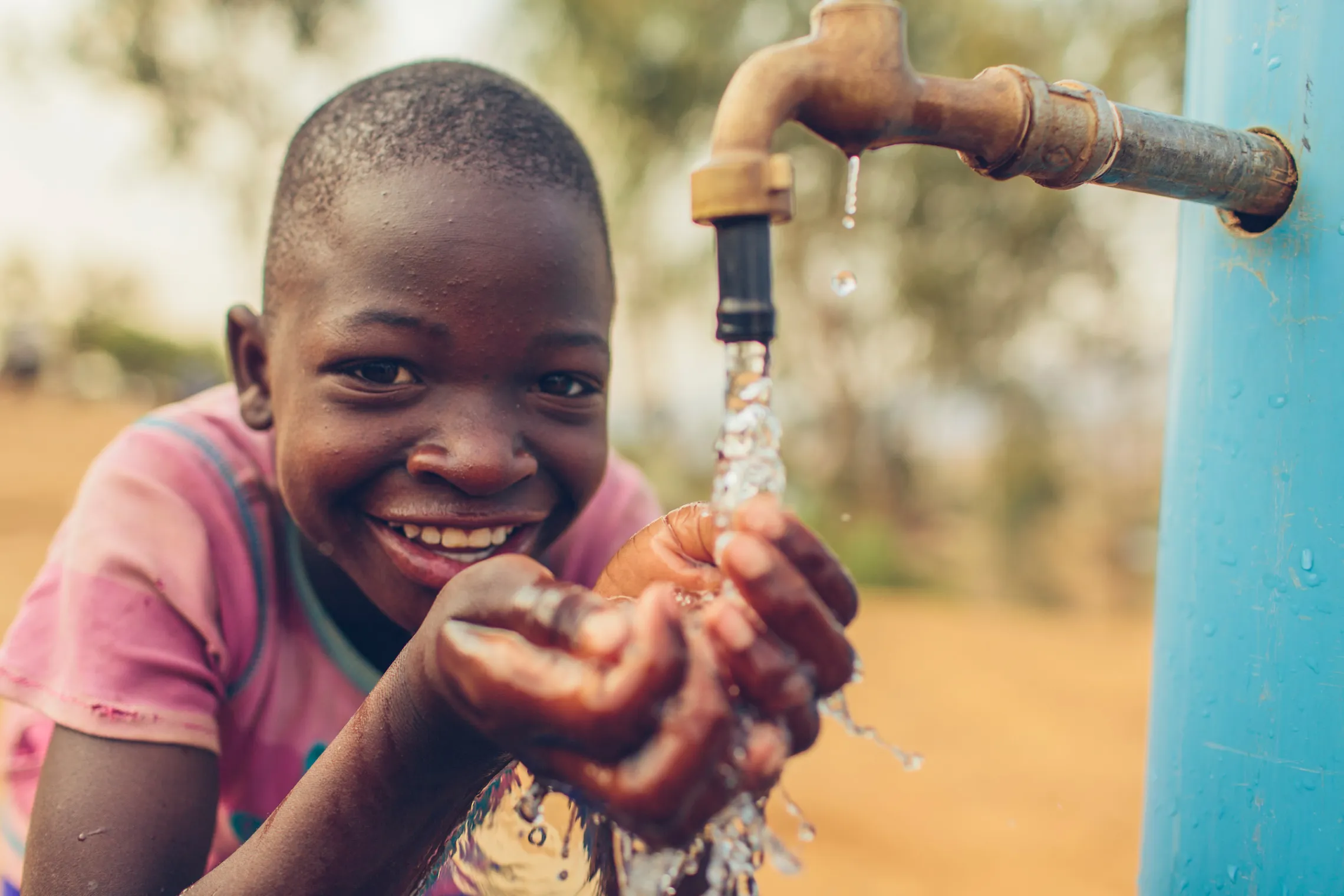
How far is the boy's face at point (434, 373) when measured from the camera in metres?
1.28

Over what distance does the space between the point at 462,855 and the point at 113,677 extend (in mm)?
480

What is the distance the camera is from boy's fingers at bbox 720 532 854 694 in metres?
0.81

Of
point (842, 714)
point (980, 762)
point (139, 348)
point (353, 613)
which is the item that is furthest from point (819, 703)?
point (139, 348)

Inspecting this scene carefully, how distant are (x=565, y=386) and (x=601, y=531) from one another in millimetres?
498

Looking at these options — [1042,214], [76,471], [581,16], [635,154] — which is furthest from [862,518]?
[76,471]

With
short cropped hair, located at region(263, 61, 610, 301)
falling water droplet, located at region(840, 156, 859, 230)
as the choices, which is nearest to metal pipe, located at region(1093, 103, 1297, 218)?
falling water droplet, located at region(840, 156, 859, 230)

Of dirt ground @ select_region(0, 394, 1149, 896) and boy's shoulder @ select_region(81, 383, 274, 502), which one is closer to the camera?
boy's shoulder @ select_region(81, 383, 274, 502)

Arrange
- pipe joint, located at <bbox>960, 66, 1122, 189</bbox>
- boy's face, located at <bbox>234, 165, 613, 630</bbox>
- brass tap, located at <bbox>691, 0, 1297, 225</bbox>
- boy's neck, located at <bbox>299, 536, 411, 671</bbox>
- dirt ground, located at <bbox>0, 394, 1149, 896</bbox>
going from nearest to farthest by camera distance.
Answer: brass tap, located at <bbox>691, 0, 1297, 225</bbox> < pipe joint, located at <bbox>960, 66, 1122, 189</bbox> < boy's face, located at <bbox>234, 165, 613, 630</bbox> < boy's neck, located at <bbox>299, 536, 411, 671</bbox> < dirt ground, located at <bbox>0, 394, 1149, 896</bbox>

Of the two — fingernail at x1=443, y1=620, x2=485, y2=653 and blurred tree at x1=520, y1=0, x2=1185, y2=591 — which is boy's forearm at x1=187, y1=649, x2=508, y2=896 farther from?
blurred tree at x1=520, y1=0, x2=1185, y2=591

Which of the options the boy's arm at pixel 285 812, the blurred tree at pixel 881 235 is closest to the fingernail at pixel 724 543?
the boy's arm at pixel 285 812

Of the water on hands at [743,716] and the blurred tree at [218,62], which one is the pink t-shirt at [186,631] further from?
the blurred tree at [218,62]

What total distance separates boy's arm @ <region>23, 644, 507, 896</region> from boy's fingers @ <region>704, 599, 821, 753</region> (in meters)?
0.28

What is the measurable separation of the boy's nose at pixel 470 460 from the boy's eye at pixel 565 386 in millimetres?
111

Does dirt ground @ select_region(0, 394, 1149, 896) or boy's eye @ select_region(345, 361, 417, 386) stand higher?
boy's eye @ select_region(345, 361, 417, 386)
